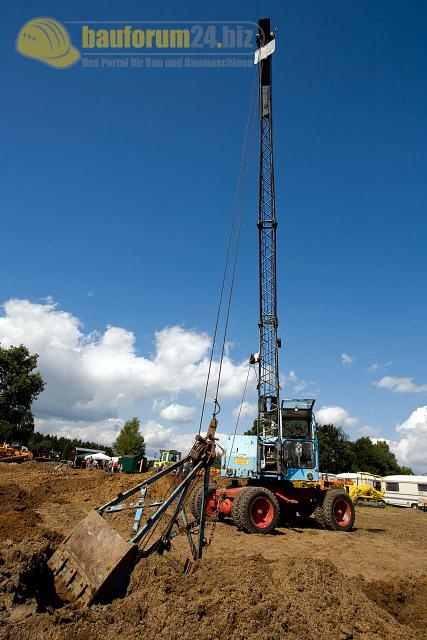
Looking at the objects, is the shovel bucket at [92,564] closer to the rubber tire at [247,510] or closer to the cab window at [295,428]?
the rubber tire at [247,510]

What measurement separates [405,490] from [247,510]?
32586 mm

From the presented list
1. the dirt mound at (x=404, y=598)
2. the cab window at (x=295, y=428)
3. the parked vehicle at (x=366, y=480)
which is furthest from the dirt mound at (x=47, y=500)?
the parked vehicle at (x=366, y=480)

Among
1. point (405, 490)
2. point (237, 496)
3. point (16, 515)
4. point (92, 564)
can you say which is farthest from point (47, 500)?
point (405, 490)

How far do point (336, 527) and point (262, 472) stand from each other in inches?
133

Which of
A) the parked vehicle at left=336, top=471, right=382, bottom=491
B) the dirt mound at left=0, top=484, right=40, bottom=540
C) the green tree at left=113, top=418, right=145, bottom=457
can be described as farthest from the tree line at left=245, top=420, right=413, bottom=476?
the dirt mound at left=0, top=484, right=40, bottom=540

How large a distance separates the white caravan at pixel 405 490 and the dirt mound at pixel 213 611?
36803 mm

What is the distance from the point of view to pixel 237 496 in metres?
12.5

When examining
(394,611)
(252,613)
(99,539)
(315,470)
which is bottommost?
(394,611)

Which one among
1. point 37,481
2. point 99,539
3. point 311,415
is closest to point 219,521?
point 311,415

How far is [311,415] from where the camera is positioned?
50.0ft

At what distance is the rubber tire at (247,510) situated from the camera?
11938 mm

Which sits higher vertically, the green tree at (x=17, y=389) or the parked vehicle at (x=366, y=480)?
the green tree at (x=17, y=389)

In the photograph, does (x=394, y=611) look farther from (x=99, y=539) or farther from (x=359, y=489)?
(x=359, y=489)

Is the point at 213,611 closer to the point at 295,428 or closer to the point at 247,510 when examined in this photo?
the point at 247,510
